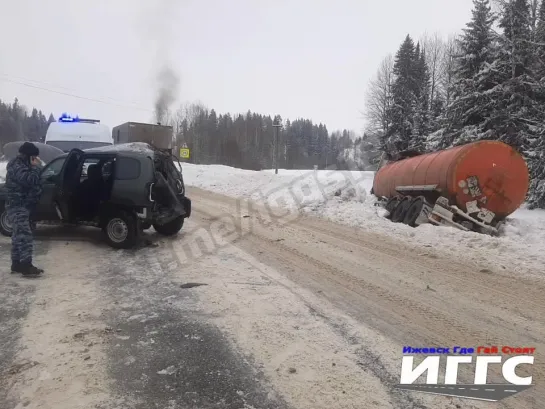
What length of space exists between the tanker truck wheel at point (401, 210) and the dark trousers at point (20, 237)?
29.3 ft

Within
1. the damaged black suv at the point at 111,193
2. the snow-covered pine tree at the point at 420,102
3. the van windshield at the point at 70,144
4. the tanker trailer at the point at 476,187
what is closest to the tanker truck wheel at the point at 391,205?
the tanker trailer at the point at 476,187

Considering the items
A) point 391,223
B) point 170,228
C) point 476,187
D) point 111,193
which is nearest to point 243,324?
point 111,193

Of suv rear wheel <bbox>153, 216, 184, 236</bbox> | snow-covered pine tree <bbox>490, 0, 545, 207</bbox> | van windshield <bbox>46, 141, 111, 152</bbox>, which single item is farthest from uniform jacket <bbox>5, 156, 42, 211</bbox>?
snow-covered pine tree <bbox>490, 0, 545, 207</bbox>

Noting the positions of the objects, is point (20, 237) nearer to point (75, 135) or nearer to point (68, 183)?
point (68, 183)

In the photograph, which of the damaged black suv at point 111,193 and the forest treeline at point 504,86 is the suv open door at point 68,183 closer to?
the damaged black suv at point 111,193

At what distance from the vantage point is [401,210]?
452 inches

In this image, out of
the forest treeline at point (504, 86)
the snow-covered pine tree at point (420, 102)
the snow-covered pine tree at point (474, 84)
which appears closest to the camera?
the forest treeline at point (504, 86)

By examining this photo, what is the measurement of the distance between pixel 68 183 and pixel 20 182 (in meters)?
2.07

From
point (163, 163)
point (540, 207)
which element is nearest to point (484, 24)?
point (540, 207)

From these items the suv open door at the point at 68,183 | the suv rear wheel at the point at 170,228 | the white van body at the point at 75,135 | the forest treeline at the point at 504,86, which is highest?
the forest treeline at the point at 504,86

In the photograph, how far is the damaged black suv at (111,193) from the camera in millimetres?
7445

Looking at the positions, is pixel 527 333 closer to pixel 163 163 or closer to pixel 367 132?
pixel 163 163

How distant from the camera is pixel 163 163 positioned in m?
8.23

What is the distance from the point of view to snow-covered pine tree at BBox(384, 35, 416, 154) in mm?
38375
